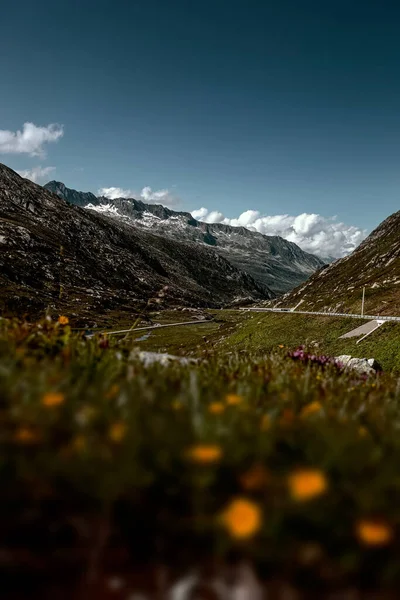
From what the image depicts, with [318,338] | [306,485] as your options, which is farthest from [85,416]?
[318,338]

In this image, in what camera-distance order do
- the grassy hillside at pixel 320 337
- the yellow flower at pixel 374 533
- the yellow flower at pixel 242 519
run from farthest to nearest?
the grassy hillside at pixel 320 337 → the yellow flower at pixel 374 533 → the yellow flower at pixel 242 519

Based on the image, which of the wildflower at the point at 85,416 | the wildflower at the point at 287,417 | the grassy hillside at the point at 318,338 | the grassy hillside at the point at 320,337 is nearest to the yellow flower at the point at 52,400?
the wildflower at the point at 85,416

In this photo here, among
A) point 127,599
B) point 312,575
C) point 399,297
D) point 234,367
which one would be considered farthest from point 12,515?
point 399,297

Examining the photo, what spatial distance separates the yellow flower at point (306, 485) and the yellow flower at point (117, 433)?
1.00m

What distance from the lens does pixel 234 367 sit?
6.98 metres

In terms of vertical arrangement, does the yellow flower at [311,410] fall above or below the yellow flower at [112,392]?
below

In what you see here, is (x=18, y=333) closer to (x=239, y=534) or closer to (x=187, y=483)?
(x=187, y=483)

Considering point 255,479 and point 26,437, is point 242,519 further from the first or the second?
point 26,437

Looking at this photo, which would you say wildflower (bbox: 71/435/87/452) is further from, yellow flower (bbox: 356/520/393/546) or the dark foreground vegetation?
yellow flower (bbox: 356/520/393/546)

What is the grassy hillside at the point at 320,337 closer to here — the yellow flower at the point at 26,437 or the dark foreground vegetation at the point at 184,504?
the dark foreground vegetation at the point at 184,504

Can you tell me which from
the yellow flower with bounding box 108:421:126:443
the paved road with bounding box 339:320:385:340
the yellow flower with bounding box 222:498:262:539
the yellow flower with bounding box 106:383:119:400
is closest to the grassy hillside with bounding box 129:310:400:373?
the paved road with bounding box 339:320:385:340

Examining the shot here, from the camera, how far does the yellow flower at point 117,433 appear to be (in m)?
2.36

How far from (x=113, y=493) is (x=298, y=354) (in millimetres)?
7585

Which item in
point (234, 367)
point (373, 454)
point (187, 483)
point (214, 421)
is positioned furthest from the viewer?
point (234, 367)
